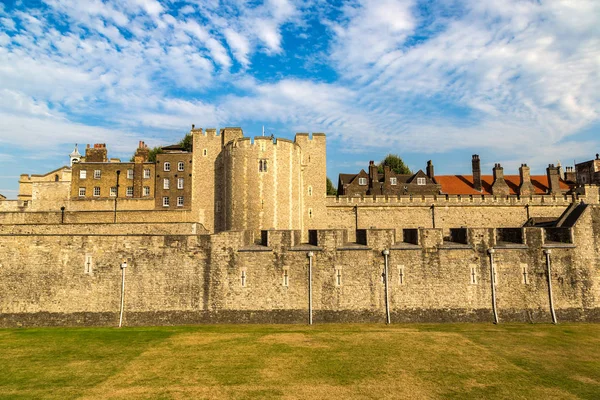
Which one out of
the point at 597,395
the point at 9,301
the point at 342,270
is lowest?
the point at 597,395

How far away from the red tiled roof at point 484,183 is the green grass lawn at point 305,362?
26858mm

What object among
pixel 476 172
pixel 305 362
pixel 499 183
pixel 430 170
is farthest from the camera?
pixel 430 170

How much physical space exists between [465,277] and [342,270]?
590 cm

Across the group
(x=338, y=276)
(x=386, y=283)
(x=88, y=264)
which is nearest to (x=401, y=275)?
(x=386, y=283)

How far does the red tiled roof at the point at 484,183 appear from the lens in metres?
41.3

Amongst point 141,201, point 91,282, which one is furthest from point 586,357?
point 141,201

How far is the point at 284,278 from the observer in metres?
17.2

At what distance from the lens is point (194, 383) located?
10.3m

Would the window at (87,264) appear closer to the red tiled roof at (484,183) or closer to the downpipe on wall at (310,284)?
the downpipe on wall at (310,284)

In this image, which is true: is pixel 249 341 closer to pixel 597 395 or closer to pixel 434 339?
pixel 434 339

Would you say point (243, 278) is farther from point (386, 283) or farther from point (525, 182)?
point (525, 182)

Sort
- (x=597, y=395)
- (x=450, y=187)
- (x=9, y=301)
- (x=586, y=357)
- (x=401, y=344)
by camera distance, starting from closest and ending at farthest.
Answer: (x=597, y=395)
(x=586, y=357)
(x=401, y=344)
(x=9, y=301)
(x=450, y=187)

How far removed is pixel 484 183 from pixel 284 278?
3404cm

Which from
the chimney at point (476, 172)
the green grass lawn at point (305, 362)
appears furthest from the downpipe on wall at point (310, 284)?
the chimney at point (476, 172)
